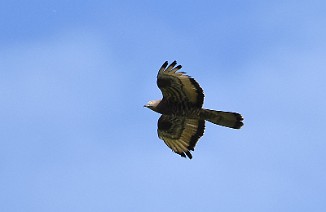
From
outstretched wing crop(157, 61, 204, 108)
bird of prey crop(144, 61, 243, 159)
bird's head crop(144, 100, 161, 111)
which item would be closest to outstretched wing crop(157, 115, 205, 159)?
bird of prey crop(144, 61, 243, 159)

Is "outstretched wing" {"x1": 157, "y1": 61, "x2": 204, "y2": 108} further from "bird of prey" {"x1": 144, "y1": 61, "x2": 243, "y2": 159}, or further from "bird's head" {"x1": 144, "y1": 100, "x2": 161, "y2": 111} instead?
"bird's head" {"x1": 144, "y1": 100, "x2": 161, "y2": 111}

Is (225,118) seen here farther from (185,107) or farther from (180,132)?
(180,132)

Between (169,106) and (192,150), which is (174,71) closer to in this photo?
(169,106)

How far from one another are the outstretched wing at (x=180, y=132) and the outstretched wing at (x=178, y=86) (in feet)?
3.58

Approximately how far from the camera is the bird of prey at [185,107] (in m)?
17.8

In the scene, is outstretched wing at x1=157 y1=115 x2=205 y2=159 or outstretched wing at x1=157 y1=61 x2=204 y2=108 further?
outstretched wing at x1=157 y1=115 x2=205 y2=159

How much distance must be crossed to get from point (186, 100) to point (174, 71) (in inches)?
32.0

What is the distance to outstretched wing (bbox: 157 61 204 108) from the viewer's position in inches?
696

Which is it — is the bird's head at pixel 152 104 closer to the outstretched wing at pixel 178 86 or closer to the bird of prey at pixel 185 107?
the bird of prey at pixel 185 107

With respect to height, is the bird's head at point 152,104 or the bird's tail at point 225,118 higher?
the bird's tail at point 225,118

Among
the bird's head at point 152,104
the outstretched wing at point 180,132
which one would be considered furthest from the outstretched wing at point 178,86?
the outstretched wing at point 180,132

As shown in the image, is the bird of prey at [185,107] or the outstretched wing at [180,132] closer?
the bird of prey at [185,107]

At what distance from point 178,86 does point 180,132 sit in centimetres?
177

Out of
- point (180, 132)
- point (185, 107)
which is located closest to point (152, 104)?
point (185, 107)
